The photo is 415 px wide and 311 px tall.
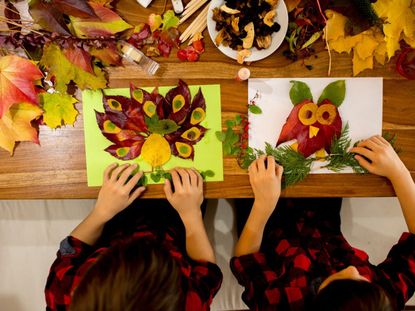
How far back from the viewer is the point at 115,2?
0.79 metres

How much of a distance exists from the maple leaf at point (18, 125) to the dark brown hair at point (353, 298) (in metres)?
0.69

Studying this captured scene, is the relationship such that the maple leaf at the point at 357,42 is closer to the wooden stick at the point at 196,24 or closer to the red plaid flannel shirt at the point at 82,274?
the wooden stick at the point at 196,24

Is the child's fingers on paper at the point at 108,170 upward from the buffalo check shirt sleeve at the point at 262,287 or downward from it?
upward

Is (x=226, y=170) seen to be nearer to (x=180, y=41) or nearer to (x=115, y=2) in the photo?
(x=180, y=41)

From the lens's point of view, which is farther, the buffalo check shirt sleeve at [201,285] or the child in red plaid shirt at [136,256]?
the buffalo check shirt sleeve at [201,285]

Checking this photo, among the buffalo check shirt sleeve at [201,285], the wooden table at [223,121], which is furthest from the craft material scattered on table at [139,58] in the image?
the buffalo check shirt sleeve at [201,285]

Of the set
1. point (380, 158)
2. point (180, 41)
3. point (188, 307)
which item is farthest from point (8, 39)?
point (380, 158)

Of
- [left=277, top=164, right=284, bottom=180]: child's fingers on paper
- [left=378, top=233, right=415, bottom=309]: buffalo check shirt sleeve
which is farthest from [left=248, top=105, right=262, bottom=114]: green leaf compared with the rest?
[left=378, top=233, right=415, bottom=309]: buffalo check shirt sleeve

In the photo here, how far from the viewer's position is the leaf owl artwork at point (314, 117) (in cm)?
80

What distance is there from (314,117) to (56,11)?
583 mm

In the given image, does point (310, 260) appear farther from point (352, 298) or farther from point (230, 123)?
point (230, 123)

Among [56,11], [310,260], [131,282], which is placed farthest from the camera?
[310,260]

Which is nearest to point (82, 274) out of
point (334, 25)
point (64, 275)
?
point (64, 275)

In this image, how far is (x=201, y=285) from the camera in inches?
31.1
